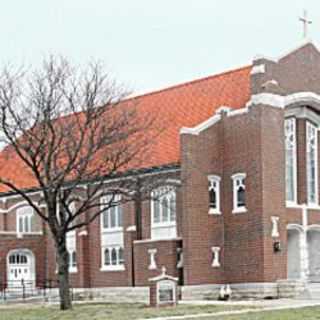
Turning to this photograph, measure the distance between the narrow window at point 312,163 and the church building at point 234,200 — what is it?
2.1 inches

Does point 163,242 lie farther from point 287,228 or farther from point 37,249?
point 37,249

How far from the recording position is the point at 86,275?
51219 millimetres

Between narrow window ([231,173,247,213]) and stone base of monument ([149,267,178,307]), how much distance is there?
757 centimetres

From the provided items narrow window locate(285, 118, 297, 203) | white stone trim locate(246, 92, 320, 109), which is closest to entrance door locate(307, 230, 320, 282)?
narrow window locate(285, 118, 297, 203)

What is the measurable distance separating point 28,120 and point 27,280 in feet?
56.3

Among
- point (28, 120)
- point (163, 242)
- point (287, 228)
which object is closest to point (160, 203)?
point (163, 242)

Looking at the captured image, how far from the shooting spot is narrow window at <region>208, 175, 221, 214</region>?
45625 mm

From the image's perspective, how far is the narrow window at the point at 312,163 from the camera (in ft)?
158

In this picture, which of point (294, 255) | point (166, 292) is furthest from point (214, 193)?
point (166, 292)

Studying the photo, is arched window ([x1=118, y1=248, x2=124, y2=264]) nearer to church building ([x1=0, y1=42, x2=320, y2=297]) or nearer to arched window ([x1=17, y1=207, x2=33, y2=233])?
church building ([x1=0, y1=42, x2=320, y2=297])

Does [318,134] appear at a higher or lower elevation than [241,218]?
higher

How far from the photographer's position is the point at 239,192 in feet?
149

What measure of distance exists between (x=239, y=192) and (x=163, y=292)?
8.89 m

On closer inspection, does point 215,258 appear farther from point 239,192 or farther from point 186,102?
point 186,102
